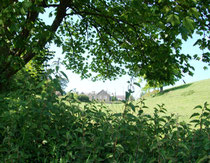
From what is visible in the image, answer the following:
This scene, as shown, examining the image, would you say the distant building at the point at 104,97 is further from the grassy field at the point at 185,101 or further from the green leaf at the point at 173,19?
the grassy field at the point at 185,101

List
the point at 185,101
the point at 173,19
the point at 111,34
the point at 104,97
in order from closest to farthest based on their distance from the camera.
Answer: the point at 173,19
the point at 104,97
the point at 111,34
the point at 185,101

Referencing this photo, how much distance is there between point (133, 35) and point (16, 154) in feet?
22.3

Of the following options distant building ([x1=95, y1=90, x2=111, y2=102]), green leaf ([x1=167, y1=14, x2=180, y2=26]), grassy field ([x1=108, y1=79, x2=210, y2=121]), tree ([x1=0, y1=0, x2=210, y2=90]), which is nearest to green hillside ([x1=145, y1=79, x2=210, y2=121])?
grassy field ([x1=108, y1=79, x2=210, y2=121])

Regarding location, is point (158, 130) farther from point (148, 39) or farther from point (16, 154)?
point (148, 39)

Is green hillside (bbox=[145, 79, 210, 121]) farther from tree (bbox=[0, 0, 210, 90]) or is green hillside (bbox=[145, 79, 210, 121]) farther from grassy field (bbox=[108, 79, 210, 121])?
tree (bbox=[0, 0, 210, 90])

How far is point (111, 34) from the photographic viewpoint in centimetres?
941

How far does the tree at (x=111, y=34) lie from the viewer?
418 centimetres

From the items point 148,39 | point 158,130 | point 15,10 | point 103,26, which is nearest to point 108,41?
point 103,26

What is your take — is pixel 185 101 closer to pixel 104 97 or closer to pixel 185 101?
pixel 185 101

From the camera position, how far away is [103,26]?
9469mm

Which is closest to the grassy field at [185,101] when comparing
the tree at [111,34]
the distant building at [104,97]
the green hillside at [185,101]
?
the green hillside at [185,101]

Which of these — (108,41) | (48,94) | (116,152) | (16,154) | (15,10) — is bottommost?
(116,152)

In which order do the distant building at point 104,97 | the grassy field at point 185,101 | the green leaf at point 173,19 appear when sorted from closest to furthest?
the green leaf at point 173,19
the distant building at point 104,97
the grassy field at point 185,101

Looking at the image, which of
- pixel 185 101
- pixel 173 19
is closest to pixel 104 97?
pixel 173 19
